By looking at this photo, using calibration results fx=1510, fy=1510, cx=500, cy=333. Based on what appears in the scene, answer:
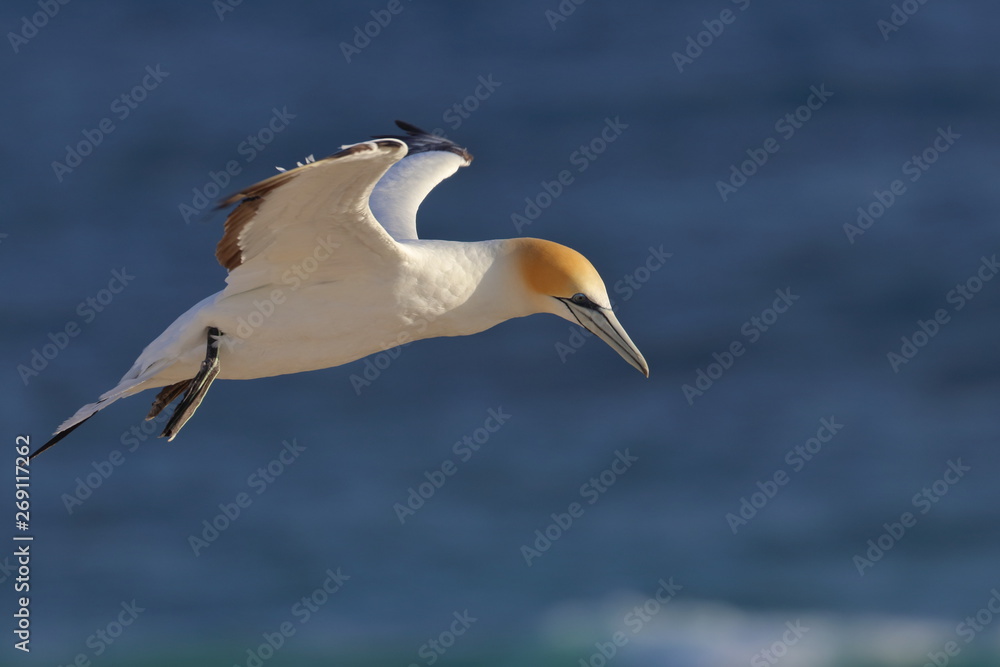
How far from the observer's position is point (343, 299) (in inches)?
348

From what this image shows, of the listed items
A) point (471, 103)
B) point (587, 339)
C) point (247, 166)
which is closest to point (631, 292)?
point (587, 339)

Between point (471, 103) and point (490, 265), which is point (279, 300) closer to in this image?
point (490, 265)

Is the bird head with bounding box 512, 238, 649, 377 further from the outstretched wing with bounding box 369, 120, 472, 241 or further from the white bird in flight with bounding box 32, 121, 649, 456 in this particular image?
the outstretched wing with bounding box 369, 120, 472, 241

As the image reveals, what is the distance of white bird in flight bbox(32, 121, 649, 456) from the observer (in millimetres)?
8594

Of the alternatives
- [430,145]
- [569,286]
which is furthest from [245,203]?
[430,145]

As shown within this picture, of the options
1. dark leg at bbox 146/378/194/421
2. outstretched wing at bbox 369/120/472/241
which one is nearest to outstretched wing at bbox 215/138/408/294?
dark leg at bbox 146/378/194/421

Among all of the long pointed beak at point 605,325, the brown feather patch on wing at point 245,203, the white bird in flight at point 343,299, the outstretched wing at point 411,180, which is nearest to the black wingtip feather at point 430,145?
the outstretched wing at point 411,180

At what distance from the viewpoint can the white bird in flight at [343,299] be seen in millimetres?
8594

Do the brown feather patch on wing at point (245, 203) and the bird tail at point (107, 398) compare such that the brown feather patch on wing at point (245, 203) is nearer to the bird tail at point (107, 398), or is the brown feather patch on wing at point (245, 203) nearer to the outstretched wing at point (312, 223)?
the outstretched wing at point (312, 223)

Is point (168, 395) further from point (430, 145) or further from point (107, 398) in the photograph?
point (430, 145)

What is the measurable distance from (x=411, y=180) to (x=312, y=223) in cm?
281

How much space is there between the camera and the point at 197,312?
9.15 meters

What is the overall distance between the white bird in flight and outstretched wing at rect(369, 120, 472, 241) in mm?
1221

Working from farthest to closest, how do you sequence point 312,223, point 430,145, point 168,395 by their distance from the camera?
point 430,145 < point 168,395 < point 312,223
